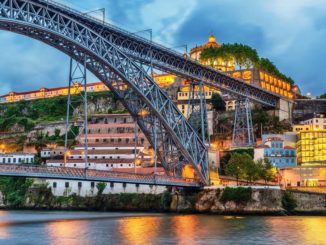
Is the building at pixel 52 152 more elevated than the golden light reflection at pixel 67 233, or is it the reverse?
the building at pixel 52 152

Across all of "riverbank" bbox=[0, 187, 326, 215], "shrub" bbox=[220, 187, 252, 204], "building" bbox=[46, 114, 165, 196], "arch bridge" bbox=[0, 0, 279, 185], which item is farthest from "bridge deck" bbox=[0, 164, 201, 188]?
"building" bbox=[46, 114, 165, 196]

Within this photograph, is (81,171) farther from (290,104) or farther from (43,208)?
(290,104)

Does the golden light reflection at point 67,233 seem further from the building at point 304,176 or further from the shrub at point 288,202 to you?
the building at point 304,176

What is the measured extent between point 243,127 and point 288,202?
24679 millimetres

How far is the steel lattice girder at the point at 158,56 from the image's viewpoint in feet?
141

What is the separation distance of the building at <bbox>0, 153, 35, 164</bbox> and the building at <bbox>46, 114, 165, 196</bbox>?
4549 mm

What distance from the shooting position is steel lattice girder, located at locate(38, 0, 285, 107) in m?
43.1

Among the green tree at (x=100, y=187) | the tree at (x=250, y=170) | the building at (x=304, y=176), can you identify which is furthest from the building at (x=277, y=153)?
the green tree at (x=100, y=187)

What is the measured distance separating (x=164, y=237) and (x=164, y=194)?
2502cm

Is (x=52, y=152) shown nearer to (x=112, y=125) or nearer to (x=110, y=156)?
(x=110, y=156)

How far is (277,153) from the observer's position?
65688 mm

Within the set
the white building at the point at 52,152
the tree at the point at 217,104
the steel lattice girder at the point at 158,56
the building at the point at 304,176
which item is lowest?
the building at the point at 304,176

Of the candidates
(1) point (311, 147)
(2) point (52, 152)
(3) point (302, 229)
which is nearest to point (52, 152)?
(2) point (52, 152)

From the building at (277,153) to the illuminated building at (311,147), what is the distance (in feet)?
5.62
